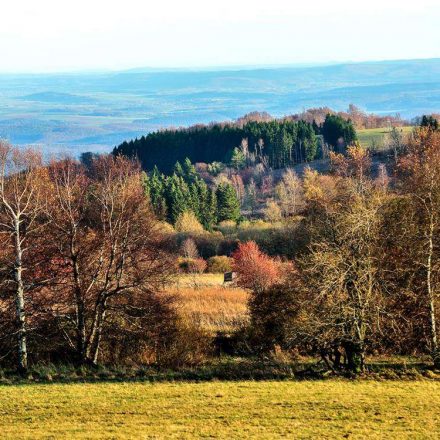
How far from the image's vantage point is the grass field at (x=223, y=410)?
13.8 meters

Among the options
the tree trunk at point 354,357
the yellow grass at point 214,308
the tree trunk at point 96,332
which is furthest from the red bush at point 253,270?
the tree trunk at point 354,357

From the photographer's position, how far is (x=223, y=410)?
1544 cm

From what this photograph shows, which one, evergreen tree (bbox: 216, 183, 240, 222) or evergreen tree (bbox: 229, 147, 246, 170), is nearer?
evergreen tree (bbox: 216, 183, 240, 222)

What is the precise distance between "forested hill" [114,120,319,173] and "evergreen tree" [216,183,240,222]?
40.3 m

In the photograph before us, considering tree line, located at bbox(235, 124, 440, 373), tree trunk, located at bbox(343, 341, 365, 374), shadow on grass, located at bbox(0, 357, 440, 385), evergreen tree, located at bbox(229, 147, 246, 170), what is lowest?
evergreen tree, located at bbox(229, 147, 246, 170)

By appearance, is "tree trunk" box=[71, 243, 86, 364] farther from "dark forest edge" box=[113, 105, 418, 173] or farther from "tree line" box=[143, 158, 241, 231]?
"dark forest edge" box=[113, 105, 418, 173]

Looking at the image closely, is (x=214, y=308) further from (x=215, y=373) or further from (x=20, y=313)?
(x=20, y=313)

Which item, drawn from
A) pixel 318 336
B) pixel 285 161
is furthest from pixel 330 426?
pixel 285 161

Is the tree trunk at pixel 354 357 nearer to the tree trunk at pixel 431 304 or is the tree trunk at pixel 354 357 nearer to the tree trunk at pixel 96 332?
the tree trunk at pixel 431 304

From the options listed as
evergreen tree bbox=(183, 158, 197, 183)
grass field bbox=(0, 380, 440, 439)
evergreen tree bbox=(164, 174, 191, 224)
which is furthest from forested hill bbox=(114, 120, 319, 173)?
grass field bbox=(0, 380, 440, 439)

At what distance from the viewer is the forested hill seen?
399 ft

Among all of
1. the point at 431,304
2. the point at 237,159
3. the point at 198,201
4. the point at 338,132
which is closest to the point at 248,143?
the point at 237,159

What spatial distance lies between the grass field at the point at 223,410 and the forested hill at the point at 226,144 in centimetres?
10356

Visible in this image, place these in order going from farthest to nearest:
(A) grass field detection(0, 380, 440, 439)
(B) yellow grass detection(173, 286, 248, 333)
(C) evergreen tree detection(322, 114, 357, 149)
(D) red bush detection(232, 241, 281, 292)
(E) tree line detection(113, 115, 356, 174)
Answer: (E) tree line detection(113, 115, 356, 174)
(C) evergreen tree detection(322, 114, 357, 149)
(D) red bush detection(232, 241, 281, 292)
(B) yellow grass detection(173, 286, 248, 333)
(A) grass field detection(0, 380, 440, 439)
